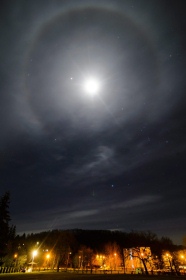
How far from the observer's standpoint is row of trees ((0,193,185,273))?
57.9 meters

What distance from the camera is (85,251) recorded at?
124m

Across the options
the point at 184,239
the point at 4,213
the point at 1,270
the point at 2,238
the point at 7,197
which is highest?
the point at 184,239

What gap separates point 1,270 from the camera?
49.2 meters

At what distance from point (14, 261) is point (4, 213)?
83.3 feet

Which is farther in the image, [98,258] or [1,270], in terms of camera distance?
[98,258]

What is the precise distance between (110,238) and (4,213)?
480 feet

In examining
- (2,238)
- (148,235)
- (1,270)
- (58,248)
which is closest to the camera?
(2,238)

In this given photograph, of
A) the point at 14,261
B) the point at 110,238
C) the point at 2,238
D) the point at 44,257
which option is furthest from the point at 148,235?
the point at 110,238

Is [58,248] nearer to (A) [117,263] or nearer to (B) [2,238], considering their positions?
(A) [117,263]

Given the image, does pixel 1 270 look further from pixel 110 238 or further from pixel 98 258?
pixel 110 238

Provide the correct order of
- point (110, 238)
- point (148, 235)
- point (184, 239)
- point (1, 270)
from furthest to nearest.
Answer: point (110, 238) → point (184, 239) → point (148, 235) → point (1, 270)

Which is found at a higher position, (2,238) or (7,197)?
(7,197)

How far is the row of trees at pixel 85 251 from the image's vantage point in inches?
2281

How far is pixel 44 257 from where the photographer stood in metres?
121
